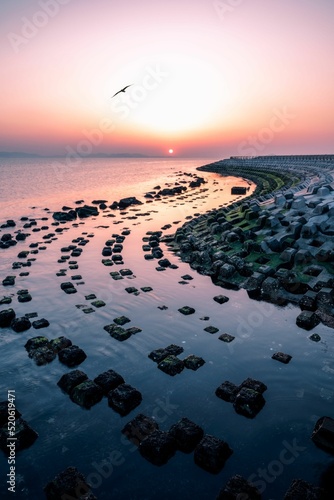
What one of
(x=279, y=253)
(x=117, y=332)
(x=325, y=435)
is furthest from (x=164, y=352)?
(x=279, y=253)

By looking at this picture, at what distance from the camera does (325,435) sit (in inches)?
240

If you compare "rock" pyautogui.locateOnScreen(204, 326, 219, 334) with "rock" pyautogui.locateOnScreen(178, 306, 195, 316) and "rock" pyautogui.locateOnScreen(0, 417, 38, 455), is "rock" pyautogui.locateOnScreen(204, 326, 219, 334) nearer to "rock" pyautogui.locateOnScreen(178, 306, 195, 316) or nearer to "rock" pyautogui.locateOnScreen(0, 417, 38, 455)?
"rock" pyautogui.locateOnScreen(178, 306, 195, 316)

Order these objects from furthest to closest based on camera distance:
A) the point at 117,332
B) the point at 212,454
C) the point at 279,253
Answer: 1. the point at 279,253
2. the point at 117,332
3. the point at 212,454

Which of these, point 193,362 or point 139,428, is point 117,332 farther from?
point 139,428

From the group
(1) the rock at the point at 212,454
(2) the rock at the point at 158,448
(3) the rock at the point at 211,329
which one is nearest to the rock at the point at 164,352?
(3) the rock at the point at 211,329

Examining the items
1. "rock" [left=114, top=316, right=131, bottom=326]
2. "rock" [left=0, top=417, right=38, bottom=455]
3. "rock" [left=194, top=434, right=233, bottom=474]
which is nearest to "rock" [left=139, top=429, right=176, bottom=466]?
"rock" [left=194, top=434, right=233, bottom=474]

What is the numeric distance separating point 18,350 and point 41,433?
3.71m

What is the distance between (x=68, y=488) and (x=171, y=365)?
391cm

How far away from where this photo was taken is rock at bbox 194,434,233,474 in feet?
18.8

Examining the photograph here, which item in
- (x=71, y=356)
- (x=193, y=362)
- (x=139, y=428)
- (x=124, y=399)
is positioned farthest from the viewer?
(x=71, y=356)

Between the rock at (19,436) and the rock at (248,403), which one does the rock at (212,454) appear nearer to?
the rock at (248,403)

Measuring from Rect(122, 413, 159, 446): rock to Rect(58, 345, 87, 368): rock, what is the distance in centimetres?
309

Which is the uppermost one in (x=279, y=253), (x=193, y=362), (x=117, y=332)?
(x=279, y=253)

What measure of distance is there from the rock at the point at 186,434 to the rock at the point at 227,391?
1266mm
